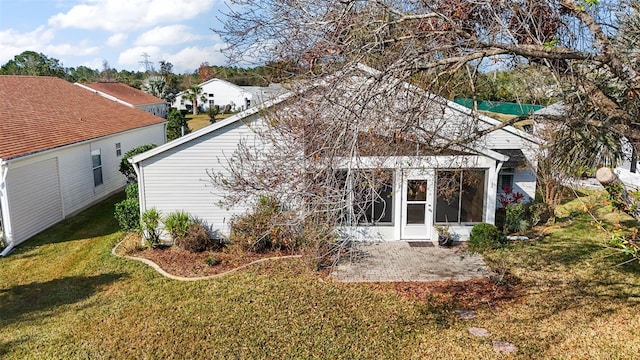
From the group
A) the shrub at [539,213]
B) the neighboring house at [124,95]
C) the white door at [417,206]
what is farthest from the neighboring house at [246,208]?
the neighboring house at [124,95]

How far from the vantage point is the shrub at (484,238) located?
42.8 feet

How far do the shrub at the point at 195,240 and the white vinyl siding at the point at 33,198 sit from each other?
512 centimetres

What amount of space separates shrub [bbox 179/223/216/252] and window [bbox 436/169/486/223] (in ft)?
A: 23.4

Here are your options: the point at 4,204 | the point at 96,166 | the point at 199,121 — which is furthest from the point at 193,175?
the point at 199,121

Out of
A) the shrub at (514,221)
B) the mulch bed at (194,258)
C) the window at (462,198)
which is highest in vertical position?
the window at (462,198)

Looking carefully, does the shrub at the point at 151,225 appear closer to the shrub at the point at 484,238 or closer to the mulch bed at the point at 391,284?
the mulch bed at the point at 391,284

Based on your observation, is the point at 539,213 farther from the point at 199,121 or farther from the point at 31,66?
the point at 31,66

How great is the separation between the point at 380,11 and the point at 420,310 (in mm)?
6110

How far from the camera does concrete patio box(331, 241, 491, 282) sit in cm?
1106

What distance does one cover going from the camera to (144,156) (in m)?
13.0

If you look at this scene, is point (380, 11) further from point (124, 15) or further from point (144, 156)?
point (144, 156)

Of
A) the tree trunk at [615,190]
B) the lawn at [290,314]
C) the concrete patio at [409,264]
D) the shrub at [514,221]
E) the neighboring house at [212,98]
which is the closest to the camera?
the tree trunk at [615,190]

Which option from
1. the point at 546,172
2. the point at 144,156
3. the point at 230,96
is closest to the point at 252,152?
the point at 144,156

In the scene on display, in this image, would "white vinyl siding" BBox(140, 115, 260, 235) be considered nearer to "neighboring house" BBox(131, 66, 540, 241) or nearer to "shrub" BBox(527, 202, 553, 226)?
"neighboring house" BBox(131, 66, 540, 241)
